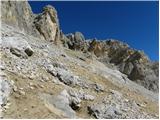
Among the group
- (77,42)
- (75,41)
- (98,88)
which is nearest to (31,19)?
(75,41)

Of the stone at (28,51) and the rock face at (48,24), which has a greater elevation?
the rock face at (48,24)

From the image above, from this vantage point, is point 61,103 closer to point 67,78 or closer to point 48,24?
point 67,78

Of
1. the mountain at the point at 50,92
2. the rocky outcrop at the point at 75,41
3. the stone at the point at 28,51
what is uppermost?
the rocky outcrop at the point at 75,41

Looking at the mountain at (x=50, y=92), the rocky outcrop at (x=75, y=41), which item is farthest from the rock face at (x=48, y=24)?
the mountain at (x=50, y=92)

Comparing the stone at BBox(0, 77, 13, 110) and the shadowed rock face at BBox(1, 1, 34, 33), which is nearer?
the stone at BBox(0, 77, 13, 110)

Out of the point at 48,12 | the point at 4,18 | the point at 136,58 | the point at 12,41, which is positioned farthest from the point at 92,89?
the point at 136,58

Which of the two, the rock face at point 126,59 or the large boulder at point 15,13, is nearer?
the large boulder at point 15,13

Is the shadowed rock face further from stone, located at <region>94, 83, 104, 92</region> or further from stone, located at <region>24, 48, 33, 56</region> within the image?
stone, located at <region>94, 83, 104, 92</region>

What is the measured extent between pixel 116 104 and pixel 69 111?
14.9 feet

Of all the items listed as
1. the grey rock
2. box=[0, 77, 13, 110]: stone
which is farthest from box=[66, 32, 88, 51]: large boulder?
box=[0, 77, 13, 110]: stone

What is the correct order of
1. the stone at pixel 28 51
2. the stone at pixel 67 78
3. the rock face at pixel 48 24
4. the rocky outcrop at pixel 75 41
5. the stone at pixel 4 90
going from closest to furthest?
1. the stone at pixel 4 90
2. the stone at pixel 67 78
3. the stone at pixel 28 51
4. the rock face at pixel 48 24
5. the rocky outcrop at pixel 75 41

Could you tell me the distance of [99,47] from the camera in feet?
411

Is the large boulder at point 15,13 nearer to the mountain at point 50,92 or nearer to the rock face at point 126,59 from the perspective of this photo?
the mountain at point 50,92

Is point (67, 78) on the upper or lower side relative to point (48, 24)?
lower
